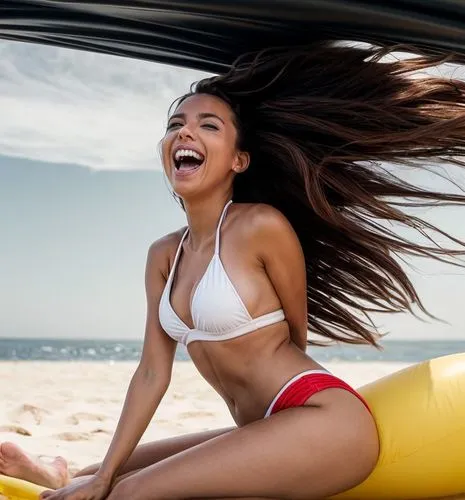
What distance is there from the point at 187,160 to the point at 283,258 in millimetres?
499

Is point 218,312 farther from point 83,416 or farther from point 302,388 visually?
point 83,416

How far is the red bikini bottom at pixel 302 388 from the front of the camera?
2.67 m

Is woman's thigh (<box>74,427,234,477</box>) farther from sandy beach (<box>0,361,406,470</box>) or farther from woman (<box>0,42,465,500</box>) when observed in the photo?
sandy beach (<box>0,361,406,470</box>)

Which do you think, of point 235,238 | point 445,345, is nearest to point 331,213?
point 235,238

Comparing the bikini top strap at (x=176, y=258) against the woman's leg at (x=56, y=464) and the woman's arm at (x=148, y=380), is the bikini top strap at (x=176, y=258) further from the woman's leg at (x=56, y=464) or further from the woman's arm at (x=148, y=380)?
the woman's leg at (x=56, y=464)

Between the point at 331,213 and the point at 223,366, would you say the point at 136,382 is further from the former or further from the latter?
the point at 331,213

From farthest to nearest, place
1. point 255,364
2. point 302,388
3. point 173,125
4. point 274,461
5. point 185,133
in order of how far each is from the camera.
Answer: point 173,125 → point 185,133 → point 255,364 → point 302,388 → point 274,461

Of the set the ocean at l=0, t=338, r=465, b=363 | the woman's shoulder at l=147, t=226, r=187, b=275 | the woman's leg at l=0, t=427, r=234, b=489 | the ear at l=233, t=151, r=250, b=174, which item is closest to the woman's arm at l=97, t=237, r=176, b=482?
the woman's shoulder at l=147, t=226, r=187, b=275

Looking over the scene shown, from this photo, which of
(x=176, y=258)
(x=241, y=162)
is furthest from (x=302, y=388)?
(x=241, y=162)

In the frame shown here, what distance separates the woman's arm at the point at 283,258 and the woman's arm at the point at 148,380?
457mm

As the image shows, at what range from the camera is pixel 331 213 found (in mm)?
3016

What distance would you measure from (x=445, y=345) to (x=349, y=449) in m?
26.9

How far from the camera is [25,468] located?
306 cm

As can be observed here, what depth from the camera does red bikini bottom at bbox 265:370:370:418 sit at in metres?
2.67
